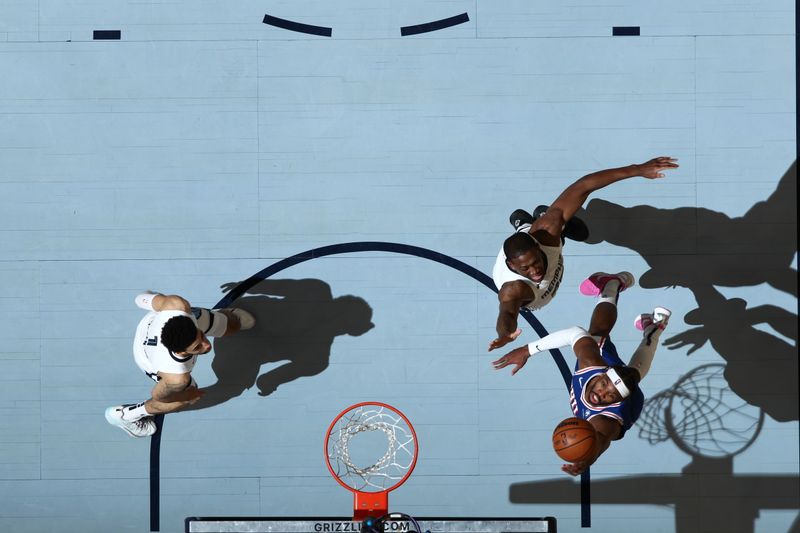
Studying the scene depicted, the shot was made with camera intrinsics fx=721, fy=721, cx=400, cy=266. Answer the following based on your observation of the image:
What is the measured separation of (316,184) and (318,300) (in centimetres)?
94

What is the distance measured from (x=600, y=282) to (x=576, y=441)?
1.43 meters

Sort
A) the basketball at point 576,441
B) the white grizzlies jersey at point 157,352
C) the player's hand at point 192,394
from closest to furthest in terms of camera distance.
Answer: the basketball at point 576,441 → the white grizzlies jersey at point 157,352 → the player's hand at point 192,394

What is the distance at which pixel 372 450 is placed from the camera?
5.71 meters

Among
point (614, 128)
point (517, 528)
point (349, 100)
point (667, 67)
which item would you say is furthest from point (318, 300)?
point (667, 67)

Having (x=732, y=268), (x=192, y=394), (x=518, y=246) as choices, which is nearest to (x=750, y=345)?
(x=732, y=268)

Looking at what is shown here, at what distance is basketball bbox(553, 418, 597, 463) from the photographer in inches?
172

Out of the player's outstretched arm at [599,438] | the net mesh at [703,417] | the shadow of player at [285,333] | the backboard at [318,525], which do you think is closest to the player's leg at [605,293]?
the player's outstretched arm at [599,438]

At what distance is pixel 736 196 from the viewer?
5.79 metres

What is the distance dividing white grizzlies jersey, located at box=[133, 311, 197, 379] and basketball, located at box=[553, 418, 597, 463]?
2533 mm

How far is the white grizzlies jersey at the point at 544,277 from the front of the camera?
15.7 feet

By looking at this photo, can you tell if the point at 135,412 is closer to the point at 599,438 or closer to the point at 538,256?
the point at 538,256

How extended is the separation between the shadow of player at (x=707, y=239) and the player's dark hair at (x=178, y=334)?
3.13 meters

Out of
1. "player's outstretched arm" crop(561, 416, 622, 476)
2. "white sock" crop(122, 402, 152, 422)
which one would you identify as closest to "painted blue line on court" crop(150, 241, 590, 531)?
"white sock" crop(122, 402, 152, 422)

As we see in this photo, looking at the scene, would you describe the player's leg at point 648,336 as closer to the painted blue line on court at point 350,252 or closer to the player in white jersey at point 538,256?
the painted blue line on court at point 350,252
